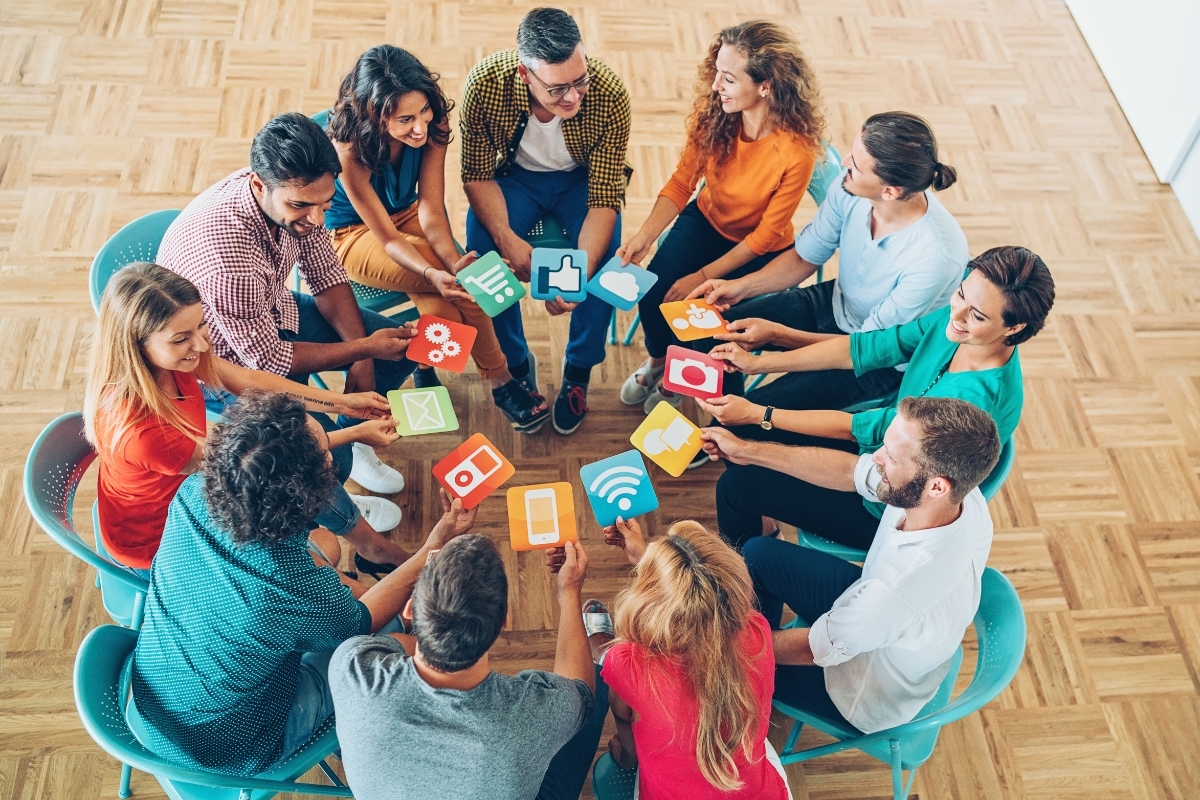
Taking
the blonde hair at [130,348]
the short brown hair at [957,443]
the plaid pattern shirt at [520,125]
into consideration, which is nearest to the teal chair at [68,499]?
the blonde hair at [130,348]

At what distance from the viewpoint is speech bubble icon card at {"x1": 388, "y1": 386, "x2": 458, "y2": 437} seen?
2.76m

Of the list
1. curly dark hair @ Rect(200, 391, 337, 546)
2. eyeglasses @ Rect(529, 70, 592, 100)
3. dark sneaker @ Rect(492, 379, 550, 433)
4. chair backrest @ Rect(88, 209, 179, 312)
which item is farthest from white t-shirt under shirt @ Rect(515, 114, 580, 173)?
curly dark hair @ Rect(200, 391, 337, 546)

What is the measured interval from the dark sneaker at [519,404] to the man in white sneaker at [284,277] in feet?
1.53

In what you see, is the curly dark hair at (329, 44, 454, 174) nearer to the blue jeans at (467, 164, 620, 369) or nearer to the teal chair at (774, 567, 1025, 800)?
the blue jeans at (467, 164, 620, 369)

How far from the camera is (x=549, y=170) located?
3312mm

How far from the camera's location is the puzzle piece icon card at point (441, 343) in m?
2.91

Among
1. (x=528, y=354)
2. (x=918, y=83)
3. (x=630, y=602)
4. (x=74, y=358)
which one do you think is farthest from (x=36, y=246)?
(x=918, y=83)

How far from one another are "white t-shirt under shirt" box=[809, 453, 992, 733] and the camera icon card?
2.64 feet

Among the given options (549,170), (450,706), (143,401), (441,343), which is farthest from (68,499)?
(549,170)

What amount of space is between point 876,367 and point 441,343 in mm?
1428

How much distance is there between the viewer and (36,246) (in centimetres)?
379

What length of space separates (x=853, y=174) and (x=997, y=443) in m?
1.04

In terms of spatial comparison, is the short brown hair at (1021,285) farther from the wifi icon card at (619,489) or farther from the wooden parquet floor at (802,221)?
the wooden parquet floor at (802,221)

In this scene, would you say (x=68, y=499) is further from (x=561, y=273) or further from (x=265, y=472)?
(x=561, y=273)
